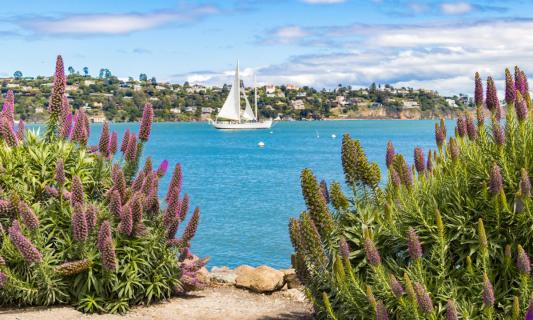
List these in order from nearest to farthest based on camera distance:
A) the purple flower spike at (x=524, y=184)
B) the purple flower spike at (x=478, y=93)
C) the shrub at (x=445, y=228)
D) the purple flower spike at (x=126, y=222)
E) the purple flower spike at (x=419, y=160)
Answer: the purple flower spike at (x=524, y=184)
the shrub at (x=445, y=228)
the purple flower spike at (x=478, y=93)
the purple flower spike at (x=419, y=160)
the purple flower spike at (x=126, y=222)

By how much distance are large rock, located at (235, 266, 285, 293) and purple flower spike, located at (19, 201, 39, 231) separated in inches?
178

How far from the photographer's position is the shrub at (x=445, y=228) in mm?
7039

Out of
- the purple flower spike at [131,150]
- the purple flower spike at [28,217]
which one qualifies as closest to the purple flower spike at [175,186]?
the purple flower spike at [131,150]

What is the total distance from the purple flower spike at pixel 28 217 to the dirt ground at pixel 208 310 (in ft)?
4.42

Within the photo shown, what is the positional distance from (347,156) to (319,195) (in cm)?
89

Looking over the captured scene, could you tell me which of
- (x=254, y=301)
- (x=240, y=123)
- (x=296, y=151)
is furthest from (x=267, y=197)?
(x=240, y=123)

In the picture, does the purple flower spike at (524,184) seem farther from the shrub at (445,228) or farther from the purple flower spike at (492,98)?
the purple flower spike at (492,98)

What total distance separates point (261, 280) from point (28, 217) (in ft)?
15.5

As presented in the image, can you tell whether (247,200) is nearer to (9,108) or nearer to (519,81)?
(9,108)

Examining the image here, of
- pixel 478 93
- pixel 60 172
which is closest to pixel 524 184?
pixel 478 93

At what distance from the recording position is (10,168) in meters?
11.6

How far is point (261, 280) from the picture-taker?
43.8 feet

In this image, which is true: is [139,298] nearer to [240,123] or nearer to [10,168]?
[10,168]

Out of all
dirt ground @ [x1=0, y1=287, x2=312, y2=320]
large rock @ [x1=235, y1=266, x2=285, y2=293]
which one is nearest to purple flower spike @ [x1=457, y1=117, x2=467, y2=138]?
dirt ground @ [x1=0, y1=287, x2=312, y2=320]
